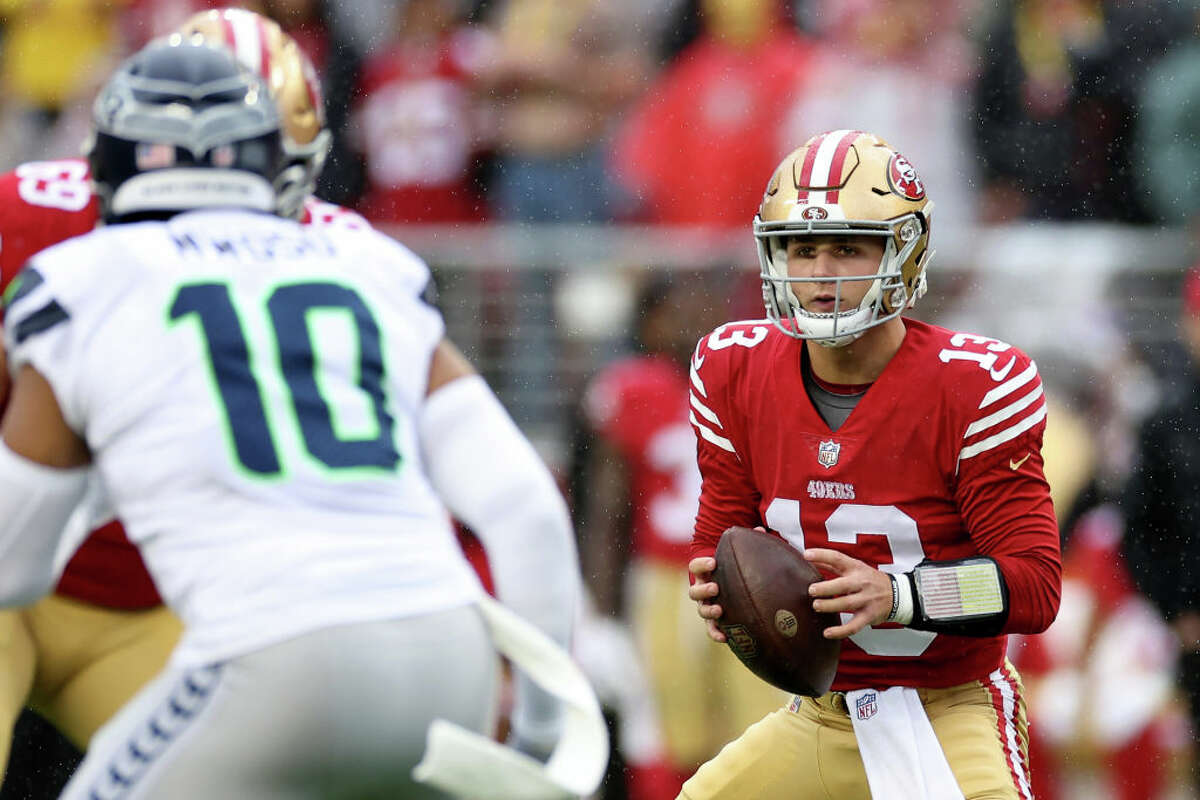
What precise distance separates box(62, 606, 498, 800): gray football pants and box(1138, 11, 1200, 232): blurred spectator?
5.71m

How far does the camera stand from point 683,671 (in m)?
7.14

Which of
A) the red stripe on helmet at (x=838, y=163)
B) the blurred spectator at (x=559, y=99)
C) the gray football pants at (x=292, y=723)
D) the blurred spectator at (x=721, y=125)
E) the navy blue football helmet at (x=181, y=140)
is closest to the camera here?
Answer: the gray football pants at (x=292, y=723)

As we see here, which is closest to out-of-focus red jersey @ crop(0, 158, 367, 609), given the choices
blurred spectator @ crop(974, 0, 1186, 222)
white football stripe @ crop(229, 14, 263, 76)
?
white football stripe @ crop(229, 14, 263, 76)

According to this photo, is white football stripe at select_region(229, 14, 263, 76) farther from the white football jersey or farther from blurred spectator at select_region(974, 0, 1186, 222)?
blurred spectator at select_region(974, 0, 1186, 222)

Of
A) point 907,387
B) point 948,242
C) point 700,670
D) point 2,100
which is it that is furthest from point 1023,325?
point 2,100

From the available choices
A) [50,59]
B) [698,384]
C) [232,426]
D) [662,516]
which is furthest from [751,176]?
[232,426]

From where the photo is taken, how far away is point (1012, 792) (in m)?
3.71

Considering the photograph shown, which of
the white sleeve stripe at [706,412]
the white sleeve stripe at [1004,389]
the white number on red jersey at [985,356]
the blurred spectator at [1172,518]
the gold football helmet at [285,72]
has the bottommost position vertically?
the blurred spectator at [1172,518]

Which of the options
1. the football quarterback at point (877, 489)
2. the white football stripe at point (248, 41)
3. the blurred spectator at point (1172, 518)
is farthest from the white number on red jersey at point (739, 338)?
the blurred spectator at point (1172, 518)

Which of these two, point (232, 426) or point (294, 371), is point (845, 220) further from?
point (232, 426)

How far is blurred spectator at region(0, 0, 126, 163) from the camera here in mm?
8883

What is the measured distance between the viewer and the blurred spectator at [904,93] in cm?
784

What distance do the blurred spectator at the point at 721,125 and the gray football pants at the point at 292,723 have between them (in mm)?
5108

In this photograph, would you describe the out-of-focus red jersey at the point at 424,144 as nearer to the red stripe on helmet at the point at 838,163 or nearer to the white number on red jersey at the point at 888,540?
the red stripe on helmet at the point at 838,163
